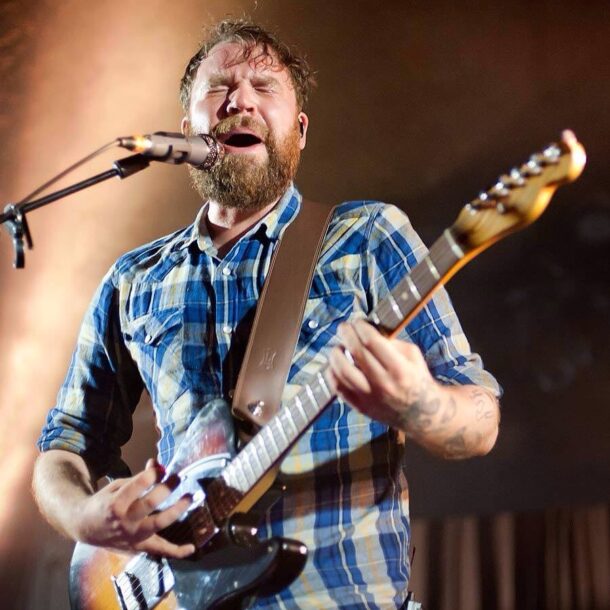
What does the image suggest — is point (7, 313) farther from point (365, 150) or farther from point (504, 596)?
point (504, 596)

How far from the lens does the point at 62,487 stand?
6.20 feet

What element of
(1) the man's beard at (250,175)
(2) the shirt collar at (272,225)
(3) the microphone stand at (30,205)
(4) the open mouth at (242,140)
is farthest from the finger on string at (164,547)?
(4) the open mouth at (242,140)

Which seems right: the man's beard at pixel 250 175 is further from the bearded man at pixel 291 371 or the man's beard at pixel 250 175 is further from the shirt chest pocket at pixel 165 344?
the shirt chest pocket at pixel 165 344

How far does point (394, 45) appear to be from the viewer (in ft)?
8.61

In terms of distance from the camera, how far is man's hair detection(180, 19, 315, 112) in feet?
7.30

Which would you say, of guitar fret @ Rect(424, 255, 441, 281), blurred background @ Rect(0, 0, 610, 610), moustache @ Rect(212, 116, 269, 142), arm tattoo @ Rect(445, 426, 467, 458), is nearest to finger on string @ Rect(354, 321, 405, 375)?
guitar fret @ Rect(424, 255, 441, 281)

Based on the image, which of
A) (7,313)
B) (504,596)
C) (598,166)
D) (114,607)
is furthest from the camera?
(7,313)

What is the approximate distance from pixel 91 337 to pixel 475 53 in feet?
4.50

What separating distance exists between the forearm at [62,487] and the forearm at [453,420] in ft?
2.57

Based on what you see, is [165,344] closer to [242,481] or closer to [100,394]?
[100,394]

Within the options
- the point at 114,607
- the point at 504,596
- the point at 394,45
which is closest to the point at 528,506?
the point at 504,596

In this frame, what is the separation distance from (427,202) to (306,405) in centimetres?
115

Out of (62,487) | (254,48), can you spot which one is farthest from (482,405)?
(254,48)

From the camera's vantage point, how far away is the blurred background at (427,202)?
2.17 metres
